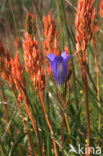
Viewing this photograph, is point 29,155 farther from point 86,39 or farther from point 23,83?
point 86,39

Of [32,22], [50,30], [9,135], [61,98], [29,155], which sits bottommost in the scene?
[29,155]

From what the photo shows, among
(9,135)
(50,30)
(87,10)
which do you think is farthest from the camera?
(9,135)

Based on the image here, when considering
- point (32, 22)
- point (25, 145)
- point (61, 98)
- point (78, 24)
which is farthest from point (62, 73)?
point (25, 145)

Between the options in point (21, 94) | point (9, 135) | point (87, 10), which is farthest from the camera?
point (9, 135)

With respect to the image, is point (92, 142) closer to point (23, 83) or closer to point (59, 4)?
point (23, 83)

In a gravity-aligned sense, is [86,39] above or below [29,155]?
above

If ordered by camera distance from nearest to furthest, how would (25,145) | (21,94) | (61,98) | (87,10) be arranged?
1. (87,10)
2. (61,98)
3. (21,94)
4. (25,145)

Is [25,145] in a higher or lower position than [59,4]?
lower

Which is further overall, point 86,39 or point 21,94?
point 21,94

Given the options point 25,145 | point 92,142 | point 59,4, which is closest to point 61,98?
point 59,4
